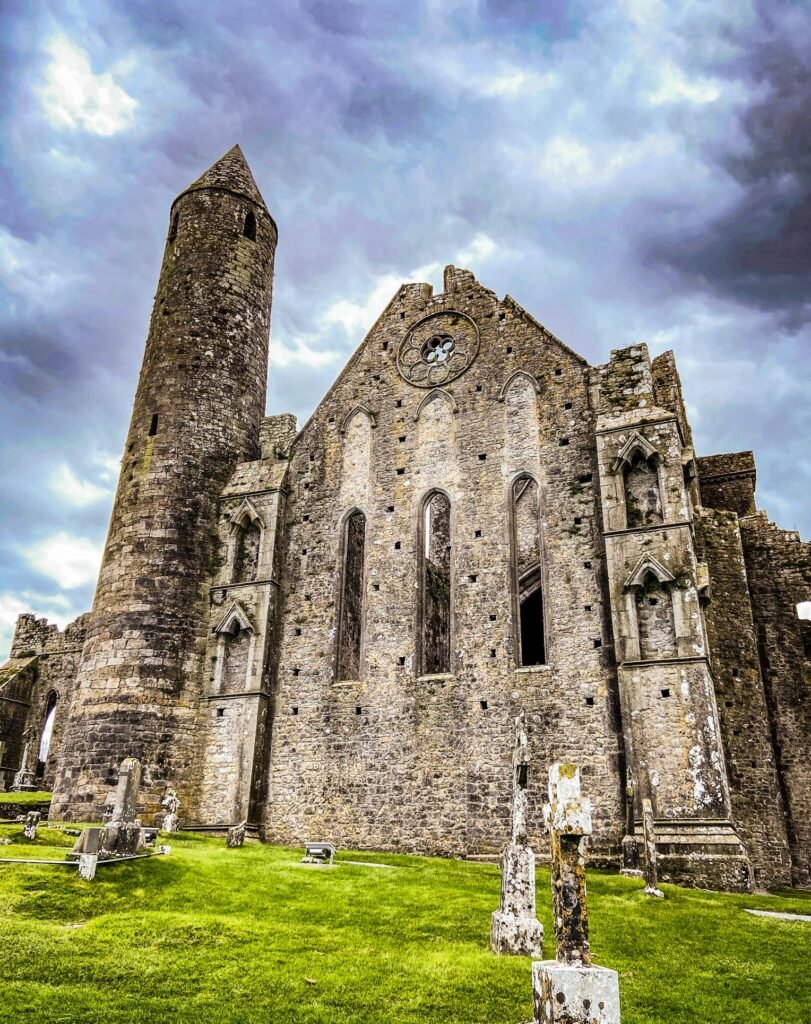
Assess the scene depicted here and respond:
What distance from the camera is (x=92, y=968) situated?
26.5 feet

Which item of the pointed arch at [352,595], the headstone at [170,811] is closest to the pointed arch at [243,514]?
the pointed arch at [352,595]

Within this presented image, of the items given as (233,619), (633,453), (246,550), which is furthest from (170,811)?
(633,453)

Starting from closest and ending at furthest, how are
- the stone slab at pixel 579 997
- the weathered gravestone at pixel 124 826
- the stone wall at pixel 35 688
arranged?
the stone slab at pixel 579 997, the weathered gravestone at pixel 124 826, the stone wall at pixel 35 688

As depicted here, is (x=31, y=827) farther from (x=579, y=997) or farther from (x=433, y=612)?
(x=579, y=997)

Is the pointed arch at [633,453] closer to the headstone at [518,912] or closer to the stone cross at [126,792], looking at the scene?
the headstone at [518,912]

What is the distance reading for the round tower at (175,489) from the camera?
18.8m

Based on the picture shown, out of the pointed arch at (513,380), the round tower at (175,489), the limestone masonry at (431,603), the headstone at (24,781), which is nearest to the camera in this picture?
the limestone masonry at (431,603)

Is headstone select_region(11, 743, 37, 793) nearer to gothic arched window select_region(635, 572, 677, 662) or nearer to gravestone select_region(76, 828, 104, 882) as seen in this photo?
gravestone select_region(76, 828, 104, 882)

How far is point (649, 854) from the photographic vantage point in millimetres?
13016

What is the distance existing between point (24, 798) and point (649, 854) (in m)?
16.3

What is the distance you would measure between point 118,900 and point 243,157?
74.0 ft

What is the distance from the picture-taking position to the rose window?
2114cm

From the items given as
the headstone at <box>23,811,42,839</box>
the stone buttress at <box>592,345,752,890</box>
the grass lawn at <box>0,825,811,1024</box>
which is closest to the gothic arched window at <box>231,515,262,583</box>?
the headstone at <box>23,811,42,839</box>

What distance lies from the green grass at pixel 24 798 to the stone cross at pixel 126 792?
910 centimetres
